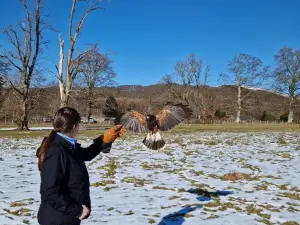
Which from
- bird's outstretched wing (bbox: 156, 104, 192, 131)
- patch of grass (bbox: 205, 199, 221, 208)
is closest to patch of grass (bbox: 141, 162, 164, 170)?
bird's outstretched wing (bbox: 156, 104, 192, 131)

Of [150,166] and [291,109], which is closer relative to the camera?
[150,166]

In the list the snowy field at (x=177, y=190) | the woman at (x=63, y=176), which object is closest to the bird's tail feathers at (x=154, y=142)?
the snowy field at (x=177, y=190)

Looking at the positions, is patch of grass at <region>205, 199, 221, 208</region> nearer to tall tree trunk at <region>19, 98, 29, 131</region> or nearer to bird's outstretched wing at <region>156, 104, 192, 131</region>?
bird's outstretched wing at <region>156, 104, 192, 131</region>

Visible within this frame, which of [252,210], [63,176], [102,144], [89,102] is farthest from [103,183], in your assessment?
[89,102]

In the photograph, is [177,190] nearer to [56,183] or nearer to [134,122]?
[134,122]

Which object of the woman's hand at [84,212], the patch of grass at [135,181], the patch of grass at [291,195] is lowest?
the patch of grass at [291,195]

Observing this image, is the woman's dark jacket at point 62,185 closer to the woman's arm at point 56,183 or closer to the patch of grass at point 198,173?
the woman's arm at point 56,183

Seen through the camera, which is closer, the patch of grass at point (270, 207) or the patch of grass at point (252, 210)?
the patch of grass at point (252, 210)

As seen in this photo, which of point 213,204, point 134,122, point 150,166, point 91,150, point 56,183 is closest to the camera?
point 56,183

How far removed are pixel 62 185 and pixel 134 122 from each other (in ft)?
18.1

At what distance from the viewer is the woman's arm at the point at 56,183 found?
299 centimetres

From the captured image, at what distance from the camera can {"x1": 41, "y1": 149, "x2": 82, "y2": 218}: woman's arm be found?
2.99m

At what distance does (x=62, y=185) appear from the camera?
10.1ft

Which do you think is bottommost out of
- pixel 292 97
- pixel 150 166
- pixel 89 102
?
pixel 150 166
